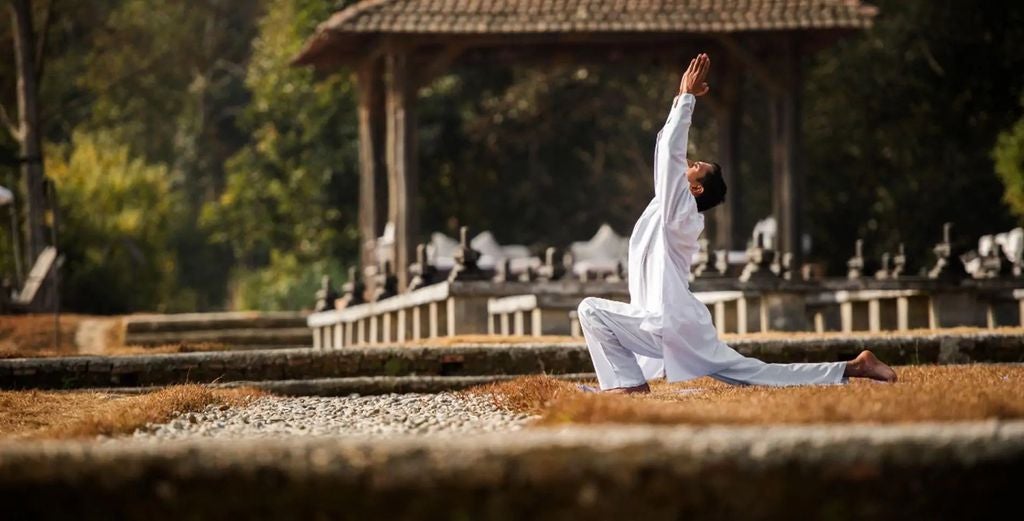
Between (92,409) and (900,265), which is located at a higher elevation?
(900,265)

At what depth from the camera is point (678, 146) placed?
31.2ft

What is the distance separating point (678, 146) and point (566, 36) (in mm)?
14631

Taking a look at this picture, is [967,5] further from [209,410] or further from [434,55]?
[209,410]

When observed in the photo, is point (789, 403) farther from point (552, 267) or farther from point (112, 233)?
point (112, 233)

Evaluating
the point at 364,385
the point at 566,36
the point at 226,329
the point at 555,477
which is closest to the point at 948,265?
the point at 364,385

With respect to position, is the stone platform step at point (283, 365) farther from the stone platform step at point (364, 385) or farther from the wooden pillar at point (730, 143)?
the wooden pillar at point (730, 143)

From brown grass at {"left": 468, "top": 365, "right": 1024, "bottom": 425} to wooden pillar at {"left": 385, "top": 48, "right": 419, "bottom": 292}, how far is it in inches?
487

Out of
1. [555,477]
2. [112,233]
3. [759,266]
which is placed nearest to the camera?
[555,477]

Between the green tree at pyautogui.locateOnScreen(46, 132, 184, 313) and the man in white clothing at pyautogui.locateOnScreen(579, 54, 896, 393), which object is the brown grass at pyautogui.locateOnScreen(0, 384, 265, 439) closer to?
the man in white clothing at pyautogui.locateOnScreen(579, 54, 896, 393)

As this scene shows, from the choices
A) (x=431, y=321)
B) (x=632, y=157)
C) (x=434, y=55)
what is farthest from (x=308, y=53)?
(x=632, y=157)

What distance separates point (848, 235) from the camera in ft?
107

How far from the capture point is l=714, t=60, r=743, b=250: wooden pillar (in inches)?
1005

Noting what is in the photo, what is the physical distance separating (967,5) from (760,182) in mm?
8777

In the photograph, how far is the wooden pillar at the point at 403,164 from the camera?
74.0 feet
